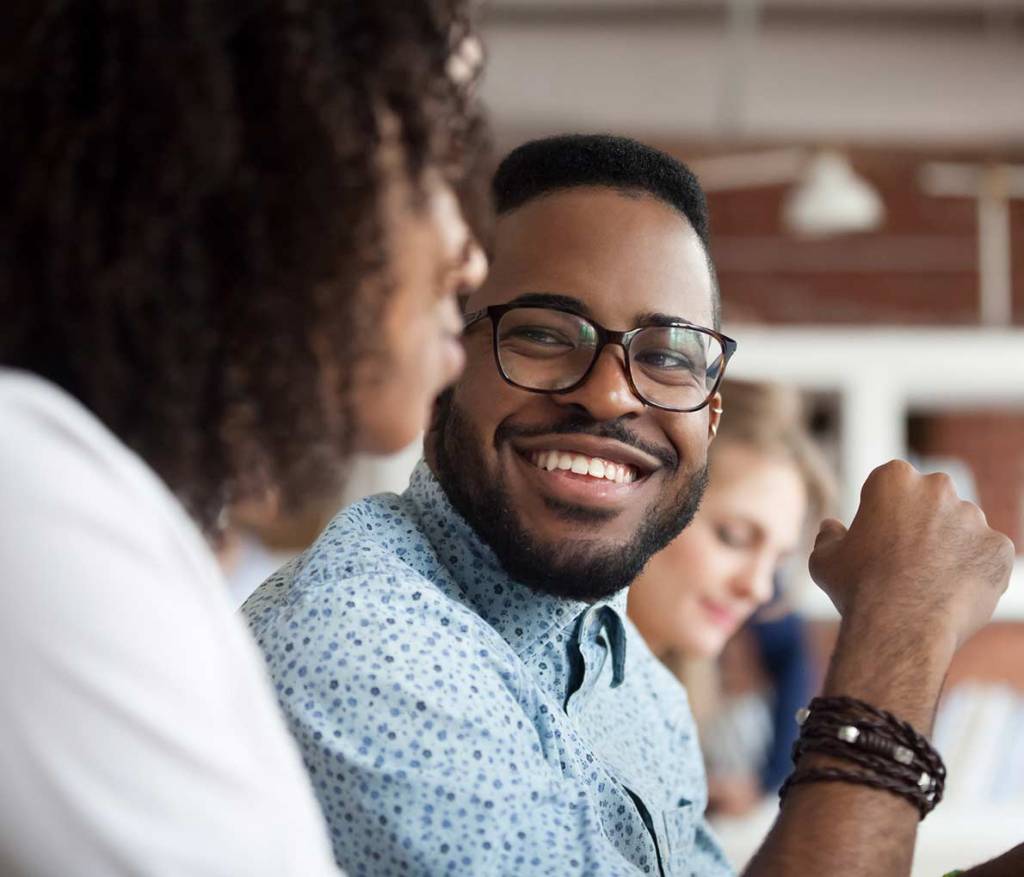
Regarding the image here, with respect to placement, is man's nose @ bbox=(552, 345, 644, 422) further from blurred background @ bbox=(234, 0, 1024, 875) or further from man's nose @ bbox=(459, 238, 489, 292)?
blurred background @ bbox=(234, 0, 1024, 875)

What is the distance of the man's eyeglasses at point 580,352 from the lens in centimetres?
135

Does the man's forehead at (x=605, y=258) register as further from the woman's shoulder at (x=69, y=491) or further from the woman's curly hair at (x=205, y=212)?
the woman's shoulder at (x=69, y=491)

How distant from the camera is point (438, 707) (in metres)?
1.05

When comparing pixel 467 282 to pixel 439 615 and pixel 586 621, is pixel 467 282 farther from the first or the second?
pixel 586 621

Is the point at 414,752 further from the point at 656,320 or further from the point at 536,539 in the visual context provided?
the point at 656,320

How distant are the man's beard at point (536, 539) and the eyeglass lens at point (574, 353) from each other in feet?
0.14

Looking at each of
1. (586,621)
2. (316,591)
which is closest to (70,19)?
(316,591)

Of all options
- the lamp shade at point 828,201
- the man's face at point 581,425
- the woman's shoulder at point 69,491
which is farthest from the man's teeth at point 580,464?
the lamp shade at point 828,201

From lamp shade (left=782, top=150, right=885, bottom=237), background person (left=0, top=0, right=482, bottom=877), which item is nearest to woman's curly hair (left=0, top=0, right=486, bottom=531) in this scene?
background person (left=0, top=0, right=482, bottom=877)

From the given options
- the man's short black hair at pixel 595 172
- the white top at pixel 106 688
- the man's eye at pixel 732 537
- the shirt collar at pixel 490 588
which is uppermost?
the man's eye at pixel 732 537

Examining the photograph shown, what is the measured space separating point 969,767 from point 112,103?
404 centimetres

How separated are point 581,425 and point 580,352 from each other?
0.07 m

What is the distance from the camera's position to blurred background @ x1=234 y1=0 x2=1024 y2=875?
470 centimetres

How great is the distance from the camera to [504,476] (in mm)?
1365
